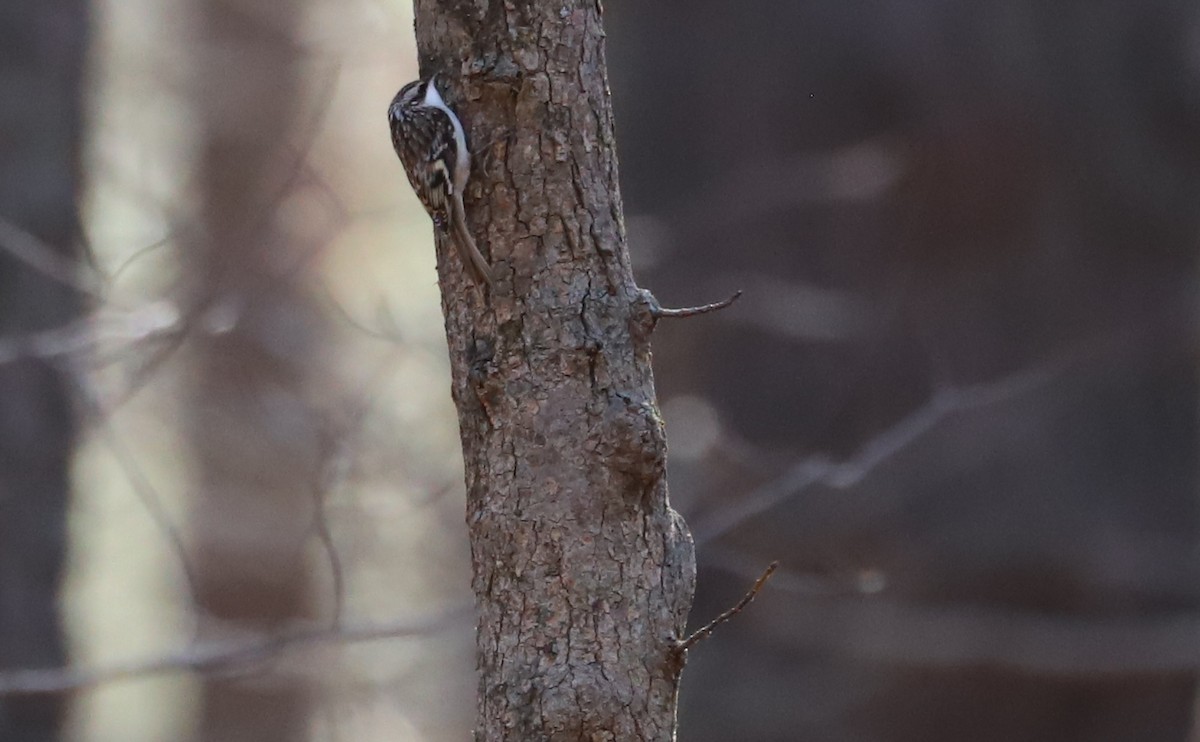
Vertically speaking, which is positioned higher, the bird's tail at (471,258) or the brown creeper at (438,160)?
the brown creeper at (438,160)

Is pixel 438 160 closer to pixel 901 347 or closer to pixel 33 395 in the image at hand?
pixel 901 347

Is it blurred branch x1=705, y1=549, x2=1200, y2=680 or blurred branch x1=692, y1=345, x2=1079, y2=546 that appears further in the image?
blurred branch x1=705, y1=549, x2=1200, y2=680

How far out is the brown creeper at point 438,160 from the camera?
1.96 m

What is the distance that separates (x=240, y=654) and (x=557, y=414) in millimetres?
2181

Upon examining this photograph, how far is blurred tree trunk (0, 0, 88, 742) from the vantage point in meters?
5.58

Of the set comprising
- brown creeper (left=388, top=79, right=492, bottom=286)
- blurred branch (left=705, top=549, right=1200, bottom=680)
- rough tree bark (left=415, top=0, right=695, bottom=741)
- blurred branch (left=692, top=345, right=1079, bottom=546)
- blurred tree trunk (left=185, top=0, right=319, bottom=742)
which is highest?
blurred tree trunk (left=185, top=0, right=319, bottom=742)

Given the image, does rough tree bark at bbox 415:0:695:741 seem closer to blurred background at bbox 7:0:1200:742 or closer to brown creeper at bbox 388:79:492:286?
brown creeper at bbox 388:79:492:286

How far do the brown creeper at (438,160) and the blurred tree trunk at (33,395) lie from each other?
3.61 metres

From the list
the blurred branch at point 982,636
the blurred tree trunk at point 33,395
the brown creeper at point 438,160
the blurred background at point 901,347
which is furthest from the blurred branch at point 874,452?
the blurred tree trunk at point 33,395

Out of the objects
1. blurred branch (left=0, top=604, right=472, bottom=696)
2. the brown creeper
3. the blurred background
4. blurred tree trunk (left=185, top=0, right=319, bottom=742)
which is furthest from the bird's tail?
blurred tree trunk (left=185, top=0, right=319, bottom=742)

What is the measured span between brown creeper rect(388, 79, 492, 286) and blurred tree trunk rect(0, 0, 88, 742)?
3.61 metres

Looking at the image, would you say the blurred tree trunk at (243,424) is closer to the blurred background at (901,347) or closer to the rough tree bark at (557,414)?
the blurred background at (901,347)

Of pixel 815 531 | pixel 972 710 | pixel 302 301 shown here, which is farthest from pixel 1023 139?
pixel 302 301

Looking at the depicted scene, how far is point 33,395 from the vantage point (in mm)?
5590
